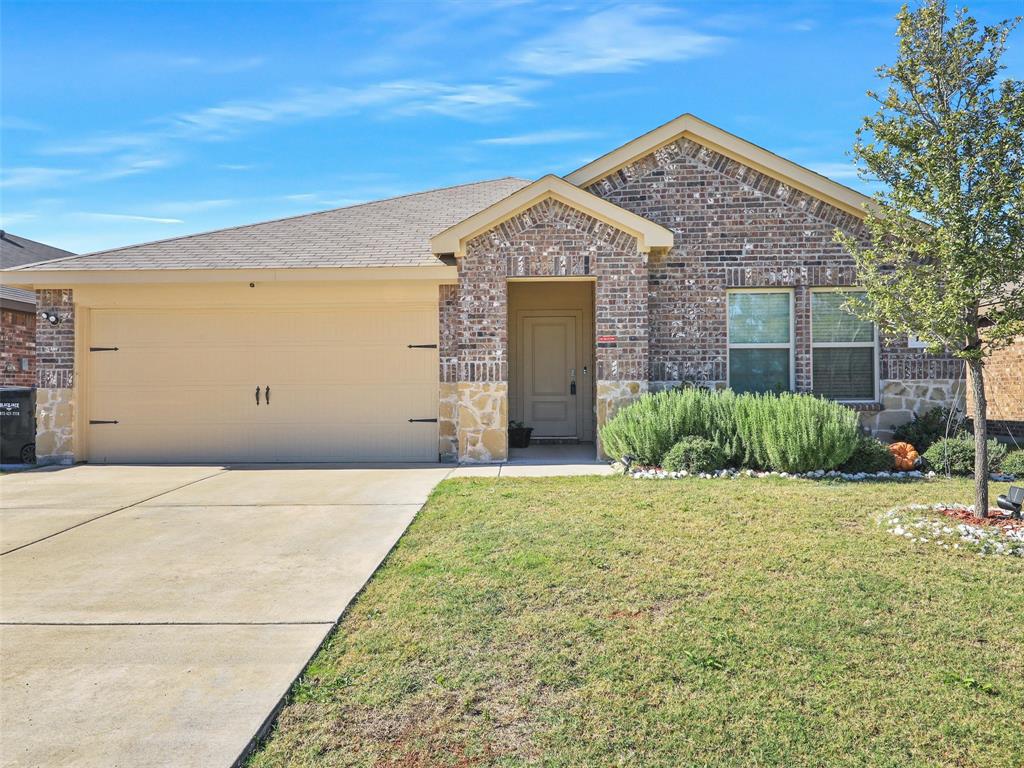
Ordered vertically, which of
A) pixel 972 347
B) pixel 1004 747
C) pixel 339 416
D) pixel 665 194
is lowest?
pixel 1004 747

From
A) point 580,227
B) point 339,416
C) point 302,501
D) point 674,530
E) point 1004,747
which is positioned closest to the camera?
point 1004,747

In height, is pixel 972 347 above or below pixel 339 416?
above

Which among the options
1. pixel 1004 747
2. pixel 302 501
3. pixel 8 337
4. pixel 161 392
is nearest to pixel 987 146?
pixel 1004 747

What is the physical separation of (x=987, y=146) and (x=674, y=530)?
440 centimetres

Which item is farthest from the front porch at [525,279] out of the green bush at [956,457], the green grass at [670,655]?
the green grass at [670,655]

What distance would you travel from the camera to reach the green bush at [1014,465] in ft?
29.7

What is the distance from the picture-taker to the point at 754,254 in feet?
37.1

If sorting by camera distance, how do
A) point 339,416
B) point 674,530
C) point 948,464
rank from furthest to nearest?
point 339,416, point 948,464, point 674,530

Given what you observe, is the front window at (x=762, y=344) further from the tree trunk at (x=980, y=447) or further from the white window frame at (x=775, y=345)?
the tree trunk at (x=980, y=447)

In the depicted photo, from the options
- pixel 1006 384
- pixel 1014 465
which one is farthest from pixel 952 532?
pixel 1006 384

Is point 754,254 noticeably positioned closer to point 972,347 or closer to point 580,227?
point 580,227

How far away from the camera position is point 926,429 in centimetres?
1060

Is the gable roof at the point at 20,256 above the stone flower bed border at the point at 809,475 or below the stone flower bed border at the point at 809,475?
above

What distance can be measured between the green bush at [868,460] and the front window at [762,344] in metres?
2.17
